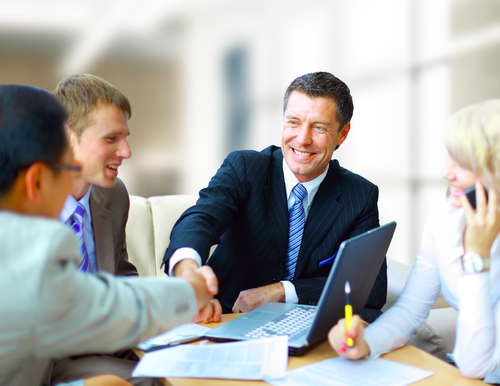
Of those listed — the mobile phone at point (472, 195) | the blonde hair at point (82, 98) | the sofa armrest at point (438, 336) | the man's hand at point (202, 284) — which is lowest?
the sofa armrest at point (438, 336)

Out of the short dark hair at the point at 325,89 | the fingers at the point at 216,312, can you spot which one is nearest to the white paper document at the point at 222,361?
the fingers at the point at 216,312

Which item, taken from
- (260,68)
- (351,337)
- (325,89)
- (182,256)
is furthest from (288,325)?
(260,68)

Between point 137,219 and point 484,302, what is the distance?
1.84 metres

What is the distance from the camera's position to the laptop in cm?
93

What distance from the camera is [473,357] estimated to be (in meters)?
1.00

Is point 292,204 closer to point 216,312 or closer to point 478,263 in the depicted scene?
point 216,312

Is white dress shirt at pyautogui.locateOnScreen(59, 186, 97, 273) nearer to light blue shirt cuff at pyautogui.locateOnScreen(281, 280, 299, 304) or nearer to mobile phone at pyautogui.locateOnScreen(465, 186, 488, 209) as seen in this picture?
light blue shirt cuff at pyautogui.locateOnScreen(281, 280, 299, 304)

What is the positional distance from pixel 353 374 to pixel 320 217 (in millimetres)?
936

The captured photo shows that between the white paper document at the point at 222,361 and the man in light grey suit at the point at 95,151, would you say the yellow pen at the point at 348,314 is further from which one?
the man in light grey suit at the point at 95,151

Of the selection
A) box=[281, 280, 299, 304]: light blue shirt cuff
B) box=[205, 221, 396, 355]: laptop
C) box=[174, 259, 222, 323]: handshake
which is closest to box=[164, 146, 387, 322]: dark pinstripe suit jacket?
box=[281, 280, 299, 304]: light blue shirt cuff

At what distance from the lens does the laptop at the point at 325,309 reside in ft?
3.06

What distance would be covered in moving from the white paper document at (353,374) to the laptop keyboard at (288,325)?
13cm

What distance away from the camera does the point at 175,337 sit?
3.72 feet

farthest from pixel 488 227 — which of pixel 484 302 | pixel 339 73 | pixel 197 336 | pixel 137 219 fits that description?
pixel 339 73
